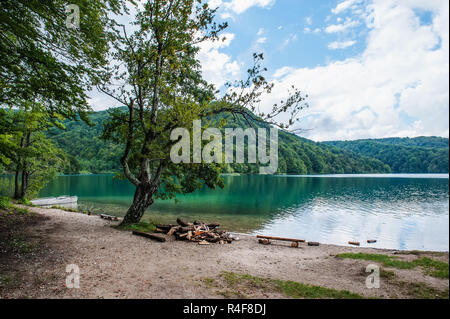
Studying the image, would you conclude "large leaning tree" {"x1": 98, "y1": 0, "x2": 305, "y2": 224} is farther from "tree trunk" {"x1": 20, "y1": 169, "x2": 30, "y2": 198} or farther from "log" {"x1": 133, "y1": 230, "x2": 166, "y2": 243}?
"tree trunk" {"x1": 20, "y1": 169, "x2": 30, "y2": 198}

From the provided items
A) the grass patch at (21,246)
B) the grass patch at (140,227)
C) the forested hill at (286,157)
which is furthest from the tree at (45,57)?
the forested hill at (286,157)

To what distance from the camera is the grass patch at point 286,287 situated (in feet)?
20.2

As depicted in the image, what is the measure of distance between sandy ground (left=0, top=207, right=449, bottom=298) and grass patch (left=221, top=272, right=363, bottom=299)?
0.36 m

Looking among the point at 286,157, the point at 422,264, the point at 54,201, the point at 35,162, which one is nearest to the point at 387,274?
the point at 422,264

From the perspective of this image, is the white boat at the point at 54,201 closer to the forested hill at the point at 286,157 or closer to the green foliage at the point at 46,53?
the green foliage at the point at 46,53

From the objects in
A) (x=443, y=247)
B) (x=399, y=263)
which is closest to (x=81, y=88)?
(x=399, y=263)

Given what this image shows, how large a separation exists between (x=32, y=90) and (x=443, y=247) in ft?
86.6

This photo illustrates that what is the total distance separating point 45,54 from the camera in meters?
8.98

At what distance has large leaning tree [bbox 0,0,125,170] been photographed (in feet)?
27.0

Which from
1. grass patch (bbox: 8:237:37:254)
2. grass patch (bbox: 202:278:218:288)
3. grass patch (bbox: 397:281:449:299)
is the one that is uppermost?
grass patch (bbox: 8:237:37:254)

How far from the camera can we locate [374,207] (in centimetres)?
3756

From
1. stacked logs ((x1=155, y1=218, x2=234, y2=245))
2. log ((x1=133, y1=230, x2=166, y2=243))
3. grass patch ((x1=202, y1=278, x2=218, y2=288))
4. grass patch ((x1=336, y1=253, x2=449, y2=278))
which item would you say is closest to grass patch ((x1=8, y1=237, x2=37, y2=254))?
log ((x1=133, y1=230, x2=166, y2=243))

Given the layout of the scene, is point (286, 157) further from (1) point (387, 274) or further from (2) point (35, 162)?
(1) point (387, 274)
